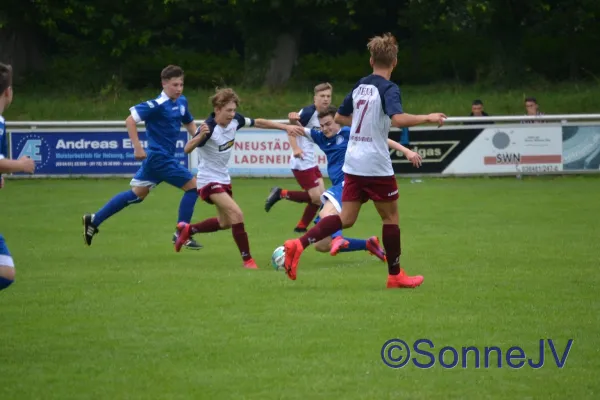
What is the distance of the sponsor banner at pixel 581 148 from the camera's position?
21391 mm

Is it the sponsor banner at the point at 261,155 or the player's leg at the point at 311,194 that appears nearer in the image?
the player's leg at the point at 311,194

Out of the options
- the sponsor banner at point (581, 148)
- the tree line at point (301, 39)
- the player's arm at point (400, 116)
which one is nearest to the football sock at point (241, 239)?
the player's arm at point (400, 116)

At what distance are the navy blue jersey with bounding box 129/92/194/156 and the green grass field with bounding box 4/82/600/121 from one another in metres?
16.1

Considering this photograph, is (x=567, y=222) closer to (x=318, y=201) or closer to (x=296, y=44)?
(x=318, y=201)

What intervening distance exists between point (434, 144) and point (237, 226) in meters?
11.5

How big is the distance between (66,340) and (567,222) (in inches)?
339

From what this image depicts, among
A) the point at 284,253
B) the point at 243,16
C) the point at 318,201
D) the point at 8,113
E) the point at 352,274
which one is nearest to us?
the point at 284,253

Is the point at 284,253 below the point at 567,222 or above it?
above

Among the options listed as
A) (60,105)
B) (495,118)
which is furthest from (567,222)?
(60,105)

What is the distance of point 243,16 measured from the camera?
33188mm

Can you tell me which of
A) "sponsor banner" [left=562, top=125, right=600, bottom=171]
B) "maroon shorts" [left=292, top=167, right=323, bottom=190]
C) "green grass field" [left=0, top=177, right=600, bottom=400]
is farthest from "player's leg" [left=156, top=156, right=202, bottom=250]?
"sponsor banner" [left=562, top=125, right=600, bottom=171]

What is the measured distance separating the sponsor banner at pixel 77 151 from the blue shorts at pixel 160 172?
32.9 feet

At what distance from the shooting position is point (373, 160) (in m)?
8.95

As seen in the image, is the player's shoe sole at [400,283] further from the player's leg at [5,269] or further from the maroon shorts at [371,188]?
the player's leg at [5,269]
